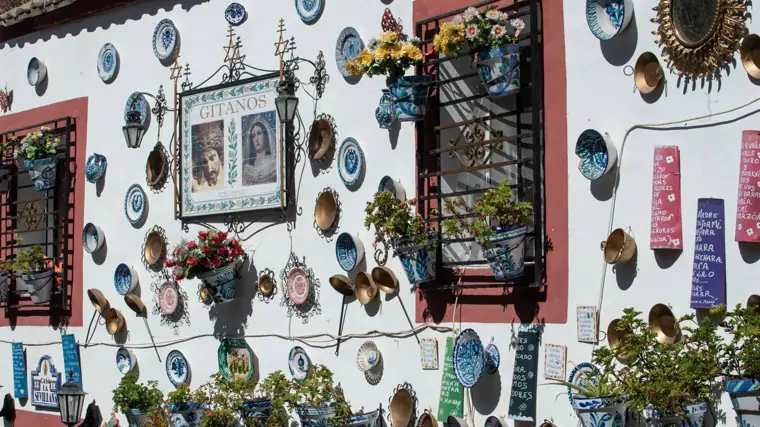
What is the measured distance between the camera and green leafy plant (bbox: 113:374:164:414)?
10156 mm

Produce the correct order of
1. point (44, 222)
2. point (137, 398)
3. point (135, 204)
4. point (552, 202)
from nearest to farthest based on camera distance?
1. point (552, 202)
2. point (137, 398)
3. point (135, 204)
4. point (44, 222)

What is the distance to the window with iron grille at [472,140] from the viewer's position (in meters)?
7.72

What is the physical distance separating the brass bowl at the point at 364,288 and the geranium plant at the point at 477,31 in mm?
1858

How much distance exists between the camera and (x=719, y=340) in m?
6.23

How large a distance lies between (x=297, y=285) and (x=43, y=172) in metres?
3.62

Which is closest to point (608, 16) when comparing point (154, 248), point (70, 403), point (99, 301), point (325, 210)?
point (325, 210)

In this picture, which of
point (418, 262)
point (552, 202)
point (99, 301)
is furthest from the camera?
point (99, 301)

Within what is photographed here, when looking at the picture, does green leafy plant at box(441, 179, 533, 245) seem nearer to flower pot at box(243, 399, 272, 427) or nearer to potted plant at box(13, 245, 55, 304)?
flower pot at box(243, 399, 272, 427)

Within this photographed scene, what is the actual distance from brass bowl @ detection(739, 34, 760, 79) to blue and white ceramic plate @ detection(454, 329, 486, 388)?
255 cm

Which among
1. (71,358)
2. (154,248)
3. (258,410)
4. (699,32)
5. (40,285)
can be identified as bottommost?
(258,410)

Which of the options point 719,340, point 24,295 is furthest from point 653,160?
point 24,295

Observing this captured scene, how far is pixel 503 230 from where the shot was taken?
744 centimetres

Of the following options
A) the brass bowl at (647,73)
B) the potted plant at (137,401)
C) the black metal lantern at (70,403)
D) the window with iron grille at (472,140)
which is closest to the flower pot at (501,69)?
the window with iron grille at (472,140)

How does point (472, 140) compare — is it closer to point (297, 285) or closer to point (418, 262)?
point (418, 262)
